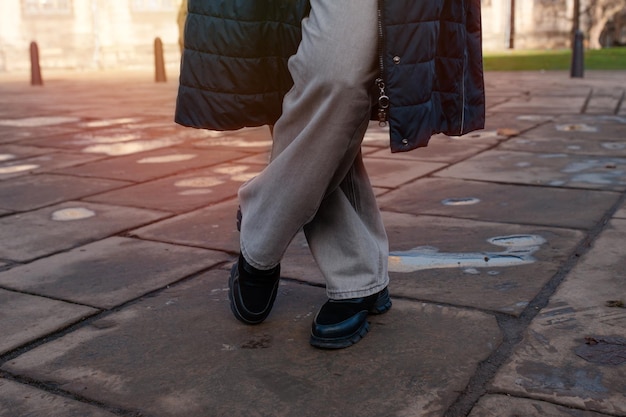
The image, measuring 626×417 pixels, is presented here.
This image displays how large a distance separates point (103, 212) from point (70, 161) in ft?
5.47

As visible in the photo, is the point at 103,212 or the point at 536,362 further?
the point at 103,212

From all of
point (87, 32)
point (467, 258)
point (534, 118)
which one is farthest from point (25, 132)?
point (87, 32)

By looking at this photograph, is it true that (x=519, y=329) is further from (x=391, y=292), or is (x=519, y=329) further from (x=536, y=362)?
(x=391, y=292)

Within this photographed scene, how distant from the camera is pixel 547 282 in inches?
99.8

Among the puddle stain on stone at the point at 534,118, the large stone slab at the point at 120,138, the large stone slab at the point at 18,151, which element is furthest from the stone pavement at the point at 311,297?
the puddle stain on stone at the point at 534,118

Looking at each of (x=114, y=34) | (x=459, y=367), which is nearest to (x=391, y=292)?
(x=459, y=367)

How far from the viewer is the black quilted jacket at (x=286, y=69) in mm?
1794

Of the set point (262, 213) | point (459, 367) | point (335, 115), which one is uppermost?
point (335, 115)

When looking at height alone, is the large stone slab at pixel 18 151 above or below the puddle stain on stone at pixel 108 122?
below

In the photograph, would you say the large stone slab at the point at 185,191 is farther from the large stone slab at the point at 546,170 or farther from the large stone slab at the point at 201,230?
the large stone slab at the point at 546,170

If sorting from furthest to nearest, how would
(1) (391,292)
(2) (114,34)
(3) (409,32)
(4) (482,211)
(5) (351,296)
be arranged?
(2) (114,34) < (4) (482,211) < (1) (391,292) < (5) (351,296) < (3) (409,32)

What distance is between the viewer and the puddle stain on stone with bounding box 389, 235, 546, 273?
8.98 ft

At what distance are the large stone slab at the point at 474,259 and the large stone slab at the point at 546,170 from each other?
39.1 inches

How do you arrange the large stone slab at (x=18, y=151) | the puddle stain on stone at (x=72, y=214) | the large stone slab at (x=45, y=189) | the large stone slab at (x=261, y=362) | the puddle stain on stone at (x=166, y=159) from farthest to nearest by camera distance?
the large stone slab at (x=18, y=151)
the puddle stain on stone at (x=166, y=159)
the large stone slab at (x=45, y=189)
the puddle stain on stone at (x=72, y=214)
the large stone slab at (x=261, y=362)
